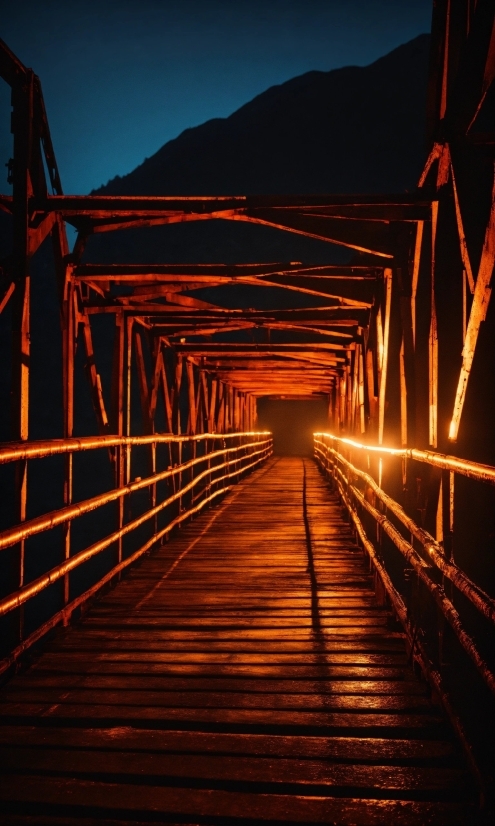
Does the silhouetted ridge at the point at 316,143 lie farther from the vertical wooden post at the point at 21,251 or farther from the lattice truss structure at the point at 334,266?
the vertical wooden post at the point at 21,251

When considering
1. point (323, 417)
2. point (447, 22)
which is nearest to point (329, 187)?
point (323, 417)

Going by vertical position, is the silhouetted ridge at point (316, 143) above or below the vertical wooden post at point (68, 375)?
above

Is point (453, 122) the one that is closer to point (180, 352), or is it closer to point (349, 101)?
point (180, 352)

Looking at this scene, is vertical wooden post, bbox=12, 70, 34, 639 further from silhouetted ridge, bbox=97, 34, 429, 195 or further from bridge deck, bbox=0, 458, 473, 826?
silhouetted ridge, bbox=97, 34, 429, 195

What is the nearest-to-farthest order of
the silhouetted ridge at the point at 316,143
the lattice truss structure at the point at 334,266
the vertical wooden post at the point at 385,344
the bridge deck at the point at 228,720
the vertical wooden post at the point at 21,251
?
the bridge deck at the point at 228,720
the lattice truss structure at the point at 334,266
the vertical wooden post at the point at 21,251
the vertical wooden post at the point at 385,344
the silhouetted ridge at the point at 316,143

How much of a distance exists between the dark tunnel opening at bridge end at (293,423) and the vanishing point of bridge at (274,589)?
116ft

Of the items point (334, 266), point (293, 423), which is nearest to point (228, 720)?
point (334, 266)

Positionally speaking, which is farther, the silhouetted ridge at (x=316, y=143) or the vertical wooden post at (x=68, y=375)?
the silhouetted ridge at (x=316, y=143)

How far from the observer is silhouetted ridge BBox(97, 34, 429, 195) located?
311 ft

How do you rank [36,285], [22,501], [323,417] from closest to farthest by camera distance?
[22,501] → [323,417] → [36,285]

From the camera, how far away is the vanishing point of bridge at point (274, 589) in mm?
2137

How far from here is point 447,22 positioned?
3.63 meters

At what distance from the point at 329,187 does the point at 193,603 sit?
10042 cm

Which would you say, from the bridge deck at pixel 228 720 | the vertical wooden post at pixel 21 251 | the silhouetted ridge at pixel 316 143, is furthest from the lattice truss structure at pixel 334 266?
the silhouetted ridge at pixel 316 143
